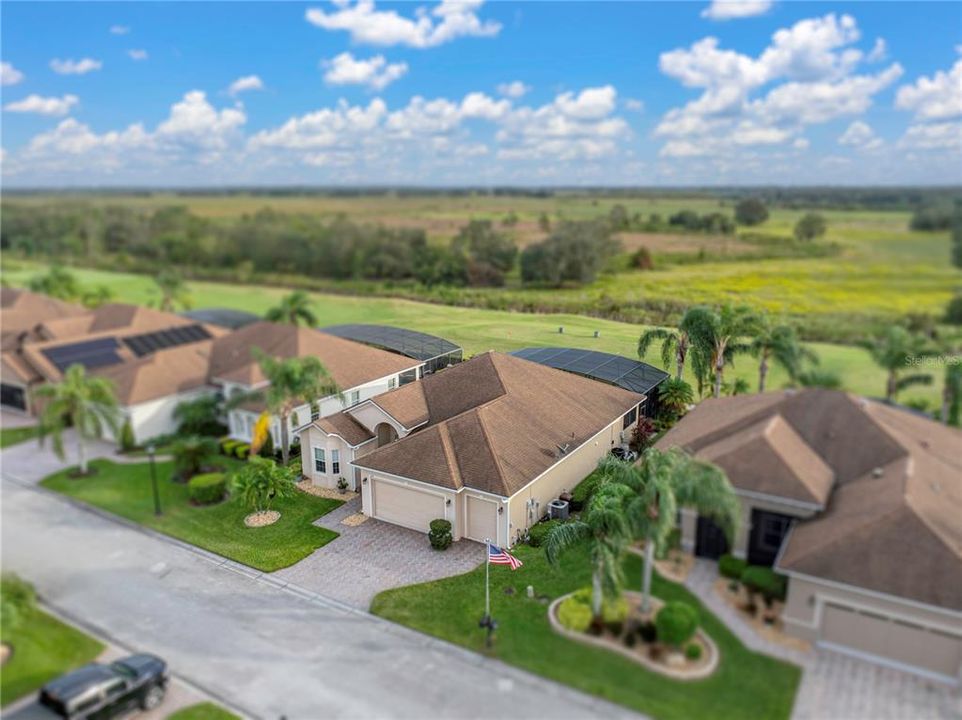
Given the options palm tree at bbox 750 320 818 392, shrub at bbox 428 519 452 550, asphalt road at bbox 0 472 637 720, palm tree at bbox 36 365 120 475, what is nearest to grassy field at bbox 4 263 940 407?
palm tree at bbox 750 320 818 392

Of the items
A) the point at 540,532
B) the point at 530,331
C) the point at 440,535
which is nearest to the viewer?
the point at 440,535

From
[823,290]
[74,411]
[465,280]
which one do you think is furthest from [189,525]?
[823,290]

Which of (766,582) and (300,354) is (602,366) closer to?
(766,582)

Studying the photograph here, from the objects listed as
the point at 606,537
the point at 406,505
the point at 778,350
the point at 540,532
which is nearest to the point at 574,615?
the point at 606,537

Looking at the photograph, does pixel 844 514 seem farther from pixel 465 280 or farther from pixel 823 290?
pixel 465 280

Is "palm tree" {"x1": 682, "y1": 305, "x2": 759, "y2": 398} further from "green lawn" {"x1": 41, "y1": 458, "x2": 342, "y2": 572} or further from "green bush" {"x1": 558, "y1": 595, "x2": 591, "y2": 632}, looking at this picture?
"green lawn" {"x1": 41, "y1": 458, "x2": 342, "y2": 572}

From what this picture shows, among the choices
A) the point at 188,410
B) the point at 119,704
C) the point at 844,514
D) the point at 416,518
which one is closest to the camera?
the point at 119,704

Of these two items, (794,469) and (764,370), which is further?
(764,370)
